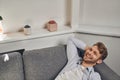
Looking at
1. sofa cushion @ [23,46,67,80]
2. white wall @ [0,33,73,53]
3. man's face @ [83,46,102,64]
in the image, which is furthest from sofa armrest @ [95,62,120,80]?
white wall @ [0,33,73,53]

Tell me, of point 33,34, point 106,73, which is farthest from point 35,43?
point 106,73

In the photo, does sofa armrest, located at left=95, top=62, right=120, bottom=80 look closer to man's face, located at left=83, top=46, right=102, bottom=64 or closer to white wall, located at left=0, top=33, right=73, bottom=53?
man's face, located at left=83, top=46, right=102, bottom=64

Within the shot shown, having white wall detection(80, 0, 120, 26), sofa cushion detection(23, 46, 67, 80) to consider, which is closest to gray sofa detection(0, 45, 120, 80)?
sofa cushion detection(23, 46, 67, 80)

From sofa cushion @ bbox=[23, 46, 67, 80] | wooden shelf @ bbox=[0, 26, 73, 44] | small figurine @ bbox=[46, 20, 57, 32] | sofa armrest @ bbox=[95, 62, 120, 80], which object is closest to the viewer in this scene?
sofa armrest @ bbox=[95, 62, 120, 80]

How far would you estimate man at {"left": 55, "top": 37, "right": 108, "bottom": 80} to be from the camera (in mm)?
1539

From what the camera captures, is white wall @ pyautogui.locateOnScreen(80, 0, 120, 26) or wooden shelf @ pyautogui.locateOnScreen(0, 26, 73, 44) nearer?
wooden shelf @ pyautogui.locateOnScreen(0, 26, 73, 44)

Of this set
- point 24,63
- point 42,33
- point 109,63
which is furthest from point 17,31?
point 109,63

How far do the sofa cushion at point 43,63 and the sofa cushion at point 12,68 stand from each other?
0.19ft

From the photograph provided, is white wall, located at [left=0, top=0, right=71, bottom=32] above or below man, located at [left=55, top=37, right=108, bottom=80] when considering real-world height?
above

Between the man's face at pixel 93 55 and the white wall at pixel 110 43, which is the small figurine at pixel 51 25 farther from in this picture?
the man's face at pixel 93 55

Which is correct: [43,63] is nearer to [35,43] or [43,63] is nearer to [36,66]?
[36,66]

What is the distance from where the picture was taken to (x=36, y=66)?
5.34 ft

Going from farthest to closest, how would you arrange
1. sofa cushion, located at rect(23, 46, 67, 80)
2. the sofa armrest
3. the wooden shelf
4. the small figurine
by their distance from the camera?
the small figurine
the wooden shelf
sofa cushion, located at rect(23, 46, 67, 80)
the sofa armrest

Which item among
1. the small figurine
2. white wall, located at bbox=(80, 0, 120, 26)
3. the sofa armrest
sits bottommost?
the sofa armrest
